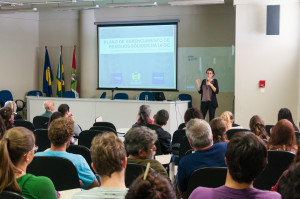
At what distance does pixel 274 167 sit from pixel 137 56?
8.56 m

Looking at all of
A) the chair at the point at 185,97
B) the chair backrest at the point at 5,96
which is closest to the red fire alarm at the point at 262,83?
the chair at the point at 185,97

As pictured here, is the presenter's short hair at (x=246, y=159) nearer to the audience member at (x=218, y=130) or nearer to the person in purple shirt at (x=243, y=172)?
the person in purple shirt at (x=243, y=172)

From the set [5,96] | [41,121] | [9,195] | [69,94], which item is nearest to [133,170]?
[9,195]

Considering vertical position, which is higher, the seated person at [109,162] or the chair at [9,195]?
the seated person at [109,162]

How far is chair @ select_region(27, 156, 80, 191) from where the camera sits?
10.1 feet

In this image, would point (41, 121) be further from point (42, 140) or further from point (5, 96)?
point (5, 96)

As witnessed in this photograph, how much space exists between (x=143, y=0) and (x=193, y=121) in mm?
7113

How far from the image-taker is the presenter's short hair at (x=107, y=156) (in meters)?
2.15

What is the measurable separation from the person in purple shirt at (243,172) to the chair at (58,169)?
1.34m

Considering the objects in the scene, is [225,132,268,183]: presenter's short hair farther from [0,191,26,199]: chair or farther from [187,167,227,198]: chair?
[0,191,26,199]: chair

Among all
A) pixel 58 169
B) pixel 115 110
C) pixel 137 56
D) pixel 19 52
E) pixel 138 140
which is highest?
pixel 19 52

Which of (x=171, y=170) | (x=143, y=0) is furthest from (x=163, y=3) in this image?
(x=171, y=170)

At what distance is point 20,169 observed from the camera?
7.97ft

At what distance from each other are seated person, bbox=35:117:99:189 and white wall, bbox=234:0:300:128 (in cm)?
642
